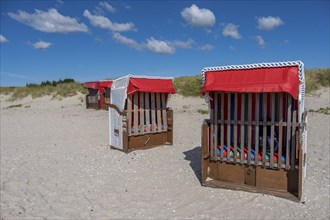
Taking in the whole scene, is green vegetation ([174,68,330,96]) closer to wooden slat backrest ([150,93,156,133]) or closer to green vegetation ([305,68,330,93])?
green vegetation ([305,68,330,93])

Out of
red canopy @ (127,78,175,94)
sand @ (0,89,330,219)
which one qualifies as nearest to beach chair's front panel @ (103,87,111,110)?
sand @ (0,89,330,219)

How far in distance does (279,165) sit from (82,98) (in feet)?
88.9

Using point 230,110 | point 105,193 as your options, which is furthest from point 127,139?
point 230,110

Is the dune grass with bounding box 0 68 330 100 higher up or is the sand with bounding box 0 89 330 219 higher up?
the dune grass with bounding box 0 68 330 100

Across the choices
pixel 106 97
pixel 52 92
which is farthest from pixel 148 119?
pixel 52 92

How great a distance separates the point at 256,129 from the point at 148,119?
4163mm

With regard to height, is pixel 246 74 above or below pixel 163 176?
above

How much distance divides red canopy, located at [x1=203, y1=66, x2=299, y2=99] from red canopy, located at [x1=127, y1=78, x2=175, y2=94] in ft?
9.56

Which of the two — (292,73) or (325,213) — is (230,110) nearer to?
(292,73)

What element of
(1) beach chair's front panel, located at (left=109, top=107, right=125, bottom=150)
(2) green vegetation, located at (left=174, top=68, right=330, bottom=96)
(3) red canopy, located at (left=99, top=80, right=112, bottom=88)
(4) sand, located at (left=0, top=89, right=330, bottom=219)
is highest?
(2) green vegetation, located at (left=174, top=68, right=330, bottom=96)

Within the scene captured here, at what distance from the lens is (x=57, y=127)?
1406 cm

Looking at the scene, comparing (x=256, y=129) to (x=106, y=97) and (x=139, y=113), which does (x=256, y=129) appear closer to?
(x=139, y=113)

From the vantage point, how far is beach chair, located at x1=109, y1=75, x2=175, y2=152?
8.51 metres

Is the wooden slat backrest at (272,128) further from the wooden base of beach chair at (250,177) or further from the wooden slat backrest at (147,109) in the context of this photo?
the wooden slat backrest at (147,109)
